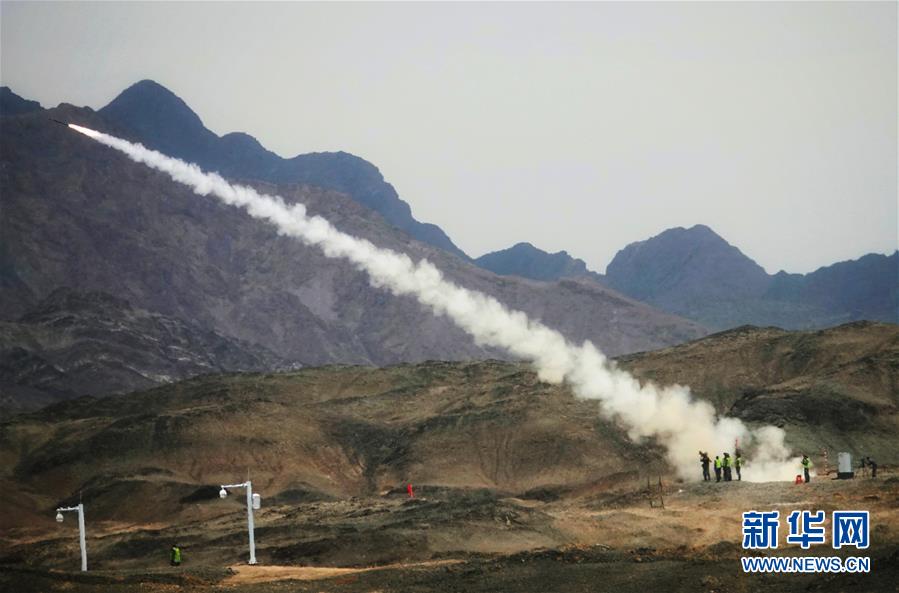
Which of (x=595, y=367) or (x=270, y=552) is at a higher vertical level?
(x=595, y=367)

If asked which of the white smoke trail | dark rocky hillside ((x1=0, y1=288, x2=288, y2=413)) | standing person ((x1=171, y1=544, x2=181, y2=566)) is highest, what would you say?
dark rocky hillside ((x1=0, y1=288, x2=288, y2=413))

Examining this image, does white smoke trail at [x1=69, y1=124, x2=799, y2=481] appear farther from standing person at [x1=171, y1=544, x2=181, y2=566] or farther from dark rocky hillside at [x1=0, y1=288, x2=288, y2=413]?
dark rocky hillside at [x1=0, y1=288, x2=288, y2=413]

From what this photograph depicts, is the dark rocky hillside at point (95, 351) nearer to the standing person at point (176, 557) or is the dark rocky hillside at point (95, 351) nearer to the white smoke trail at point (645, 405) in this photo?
the white smoke trail at point (645, 405)

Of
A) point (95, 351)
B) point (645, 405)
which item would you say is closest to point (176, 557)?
point (645, 405)

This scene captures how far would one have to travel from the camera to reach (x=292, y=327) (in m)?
197

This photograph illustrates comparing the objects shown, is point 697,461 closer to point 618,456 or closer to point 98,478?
point 618,456

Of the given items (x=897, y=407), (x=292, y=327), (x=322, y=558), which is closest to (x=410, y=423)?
(x=897, y=407)

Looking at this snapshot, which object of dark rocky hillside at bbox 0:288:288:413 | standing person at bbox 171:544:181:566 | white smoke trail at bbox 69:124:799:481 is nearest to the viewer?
standing person at bbox 171:544:181:566

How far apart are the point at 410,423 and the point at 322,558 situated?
41.3 meters

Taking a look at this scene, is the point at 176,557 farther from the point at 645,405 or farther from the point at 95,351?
the point at 95,351

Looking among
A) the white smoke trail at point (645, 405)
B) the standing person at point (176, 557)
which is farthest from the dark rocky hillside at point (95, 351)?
the standing person at point (176, 557)

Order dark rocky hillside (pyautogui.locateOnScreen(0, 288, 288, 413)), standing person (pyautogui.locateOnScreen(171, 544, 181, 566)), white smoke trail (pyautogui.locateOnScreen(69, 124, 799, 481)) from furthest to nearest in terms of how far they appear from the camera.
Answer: dark rocky hillside (pyautogui.locateOnScreen(0, 288, 288, 413)) < white smoke trail (pyautogui.locateOnScreen(69, 124, 799, 481)) < standing person (pyautogui.locateOnScreen(171, 544, 181, 566))

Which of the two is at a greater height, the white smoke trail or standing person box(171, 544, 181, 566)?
the white smoke trail

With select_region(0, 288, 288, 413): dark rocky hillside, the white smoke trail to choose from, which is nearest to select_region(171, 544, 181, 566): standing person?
the white smoke trail
